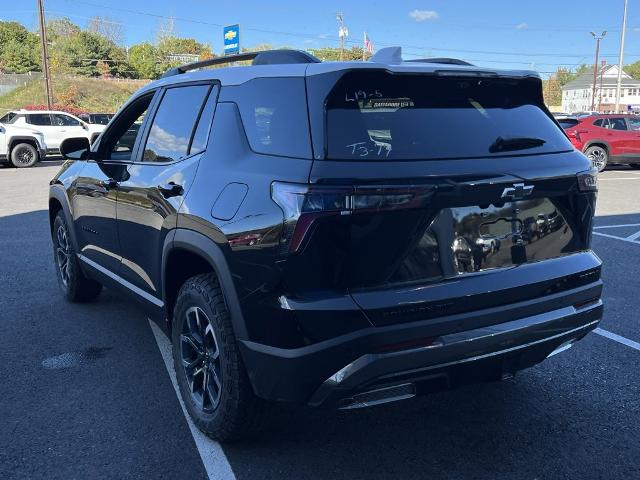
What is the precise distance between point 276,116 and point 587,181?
1525 mm

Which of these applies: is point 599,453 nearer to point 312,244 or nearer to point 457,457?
point 457,457

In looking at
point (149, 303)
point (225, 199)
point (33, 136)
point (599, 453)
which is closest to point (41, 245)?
point (149, 303)

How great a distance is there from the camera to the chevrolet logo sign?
258 cm

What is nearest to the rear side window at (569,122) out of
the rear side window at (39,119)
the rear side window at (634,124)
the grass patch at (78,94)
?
the rear side window at (634,124)

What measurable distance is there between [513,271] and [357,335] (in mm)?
814

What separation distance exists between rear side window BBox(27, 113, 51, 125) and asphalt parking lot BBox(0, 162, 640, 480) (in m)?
19.0

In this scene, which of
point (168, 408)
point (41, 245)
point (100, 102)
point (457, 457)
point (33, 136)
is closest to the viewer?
point (457, 457)

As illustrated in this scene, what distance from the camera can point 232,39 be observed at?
34.4 meters

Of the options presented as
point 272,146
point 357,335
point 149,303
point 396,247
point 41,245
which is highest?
point 272,146

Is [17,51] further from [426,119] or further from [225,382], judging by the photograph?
[426,119]

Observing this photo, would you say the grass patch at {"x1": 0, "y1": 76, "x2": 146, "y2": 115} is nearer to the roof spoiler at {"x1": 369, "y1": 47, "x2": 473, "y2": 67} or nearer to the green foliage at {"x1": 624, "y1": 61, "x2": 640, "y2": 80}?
the roof spoiler at {"x1": 369, "y1": 47, "x2": 473, "y2": 67}

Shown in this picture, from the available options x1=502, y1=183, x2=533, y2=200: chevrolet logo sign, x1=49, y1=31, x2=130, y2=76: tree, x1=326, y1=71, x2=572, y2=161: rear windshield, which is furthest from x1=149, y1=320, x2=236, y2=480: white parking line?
x1=49, y1=31, x2=130, y2=76: tree

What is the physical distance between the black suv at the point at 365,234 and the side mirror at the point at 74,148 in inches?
66.3

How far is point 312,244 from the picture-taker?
230cm
